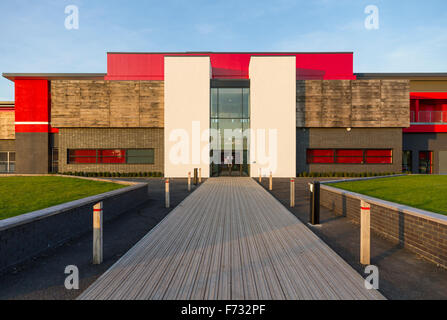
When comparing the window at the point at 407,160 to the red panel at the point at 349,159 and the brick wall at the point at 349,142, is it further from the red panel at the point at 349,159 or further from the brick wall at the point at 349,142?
the red panel at the point at 349,159

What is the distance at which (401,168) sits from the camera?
21.4 m

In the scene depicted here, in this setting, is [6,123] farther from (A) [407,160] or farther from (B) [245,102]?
(A) [407,160]

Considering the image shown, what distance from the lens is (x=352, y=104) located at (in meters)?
21.0

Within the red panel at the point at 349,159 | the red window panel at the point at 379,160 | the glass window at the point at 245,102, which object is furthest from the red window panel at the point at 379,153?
the glass window at the point at 245,102

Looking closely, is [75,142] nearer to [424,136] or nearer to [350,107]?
[350,107]

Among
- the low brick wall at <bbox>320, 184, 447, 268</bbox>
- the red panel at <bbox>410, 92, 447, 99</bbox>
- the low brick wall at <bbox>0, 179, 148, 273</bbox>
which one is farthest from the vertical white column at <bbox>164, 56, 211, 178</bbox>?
the red panel at <bbox>410, 92, 447, 99</bbox>

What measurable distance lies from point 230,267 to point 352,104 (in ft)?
73.3

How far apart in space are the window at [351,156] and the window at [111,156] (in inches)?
652

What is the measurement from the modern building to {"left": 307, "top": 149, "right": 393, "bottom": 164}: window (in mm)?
100

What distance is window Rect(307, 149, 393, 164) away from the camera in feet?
70.6
